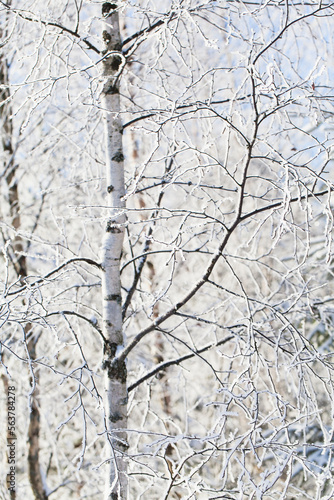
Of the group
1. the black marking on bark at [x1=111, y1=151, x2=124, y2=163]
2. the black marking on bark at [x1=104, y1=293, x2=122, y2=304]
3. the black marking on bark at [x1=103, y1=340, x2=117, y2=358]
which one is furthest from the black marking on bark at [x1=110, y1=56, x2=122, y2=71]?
the black marking on bark at [x1=103, y1=340, x2=117, y2=358]

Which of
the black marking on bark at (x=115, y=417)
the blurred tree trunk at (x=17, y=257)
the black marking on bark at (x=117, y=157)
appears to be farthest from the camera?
the blurred tree trunk at (x=17, y=257)

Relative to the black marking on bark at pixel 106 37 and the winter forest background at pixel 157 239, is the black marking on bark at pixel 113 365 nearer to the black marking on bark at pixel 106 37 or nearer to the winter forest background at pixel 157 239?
the winter forest background at pixel 157 239

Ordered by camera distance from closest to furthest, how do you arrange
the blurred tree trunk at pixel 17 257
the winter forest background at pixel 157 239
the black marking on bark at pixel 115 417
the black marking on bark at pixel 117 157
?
the winter forest background at pixel 157 239 < the black marking on bark at pixel 115 417 < the black marking on bark at pixel 117 157 < the blurred tree trunk at pixel 17 257

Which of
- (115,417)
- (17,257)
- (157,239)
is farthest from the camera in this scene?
(17,257)

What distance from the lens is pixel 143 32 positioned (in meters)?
2.26

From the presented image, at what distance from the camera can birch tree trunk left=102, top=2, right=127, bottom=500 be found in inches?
84.0

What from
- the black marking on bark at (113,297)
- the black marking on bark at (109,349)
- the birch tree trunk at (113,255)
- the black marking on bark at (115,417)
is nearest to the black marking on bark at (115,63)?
the birch tree trunk at (113,255)

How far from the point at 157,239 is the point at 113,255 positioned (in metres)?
→ 0.44

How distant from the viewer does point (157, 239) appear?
1.86 metres

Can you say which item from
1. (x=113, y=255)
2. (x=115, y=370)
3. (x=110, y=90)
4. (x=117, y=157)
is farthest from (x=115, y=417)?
(x=110, y=90)

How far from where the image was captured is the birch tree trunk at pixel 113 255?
213cm

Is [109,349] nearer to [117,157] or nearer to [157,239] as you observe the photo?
[157,239]

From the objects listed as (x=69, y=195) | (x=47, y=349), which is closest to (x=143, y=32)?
(x=69, y=195)

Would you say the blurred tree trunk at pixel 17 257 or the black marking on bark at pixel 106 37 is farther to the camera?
the blurred tree trunk at pixel 17 257
